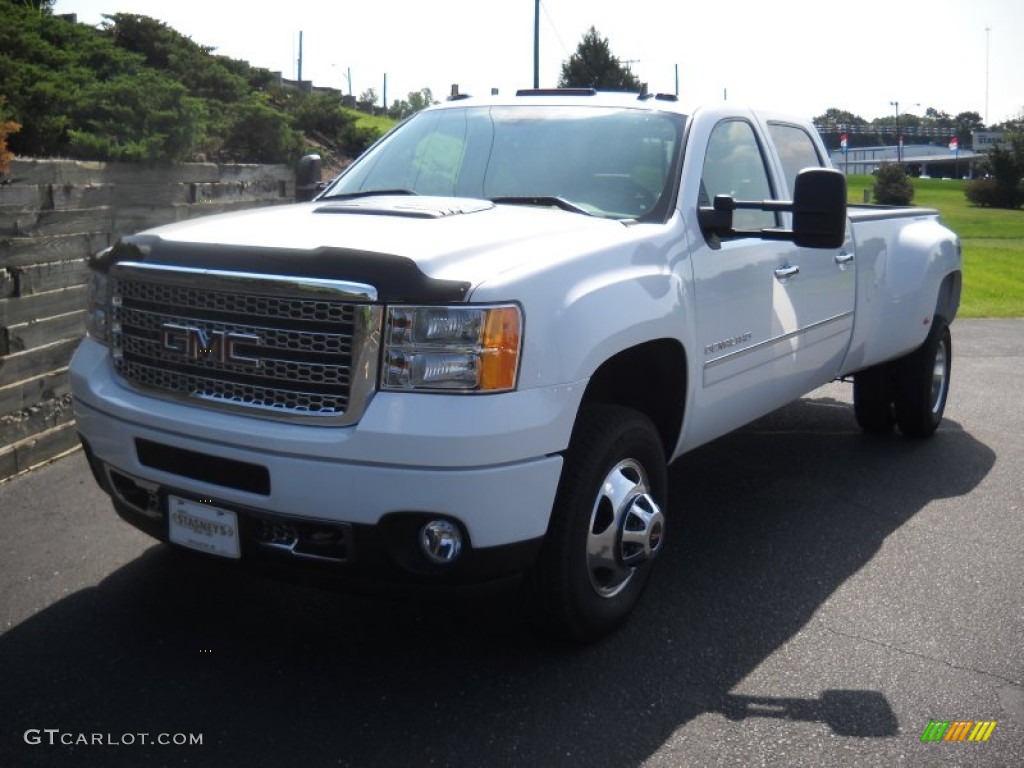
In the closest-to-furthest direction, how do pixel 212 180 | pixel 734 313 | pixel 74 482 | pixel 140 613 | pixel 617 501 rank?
pixel 617 501 < pixel 140 613 < pixel 734 313 < pixel 74 482 < pixel 212 180

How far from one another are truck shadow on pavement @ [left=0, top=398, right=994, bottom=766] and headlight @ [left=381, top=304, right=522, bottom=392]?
767 millimetres

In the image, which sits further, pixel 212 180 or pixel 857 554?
pixel 212 180

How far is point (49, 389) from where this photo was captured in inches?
251

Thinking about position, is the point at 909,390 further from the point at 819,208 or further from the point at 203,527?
the point at 203,527

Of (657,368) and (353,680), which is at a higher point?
(657,368)

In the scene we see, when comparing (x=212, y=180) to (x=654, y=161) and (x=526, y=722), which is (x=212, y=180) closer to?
(x=654, y=161)

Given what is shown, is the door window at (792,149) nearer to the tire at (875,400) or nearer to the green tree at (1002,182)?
the tire at (875,400)

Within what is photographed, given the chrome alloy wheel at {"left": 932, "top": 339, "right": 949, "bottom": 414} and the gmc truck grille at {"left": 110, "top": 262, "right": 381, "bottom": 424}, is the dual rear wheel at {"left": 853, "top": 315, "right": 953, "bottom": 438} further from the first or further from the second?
the gmc truck grille at {"left": 110, "top": 262, "right": 381, "bottom": 424}

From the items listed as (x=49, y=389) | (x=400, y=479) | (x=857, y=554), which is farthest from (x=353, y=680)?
(x=49, y=389)

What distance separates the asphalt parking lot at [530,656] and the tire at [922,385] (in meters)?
1.49

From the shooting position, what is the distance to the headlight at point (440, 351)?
11.5ft

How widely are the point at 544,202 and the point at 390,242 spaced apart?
43.3 inches

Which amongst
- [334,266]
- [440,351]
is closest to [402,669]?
[440,351]

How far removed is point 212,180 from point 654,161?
179 inches
